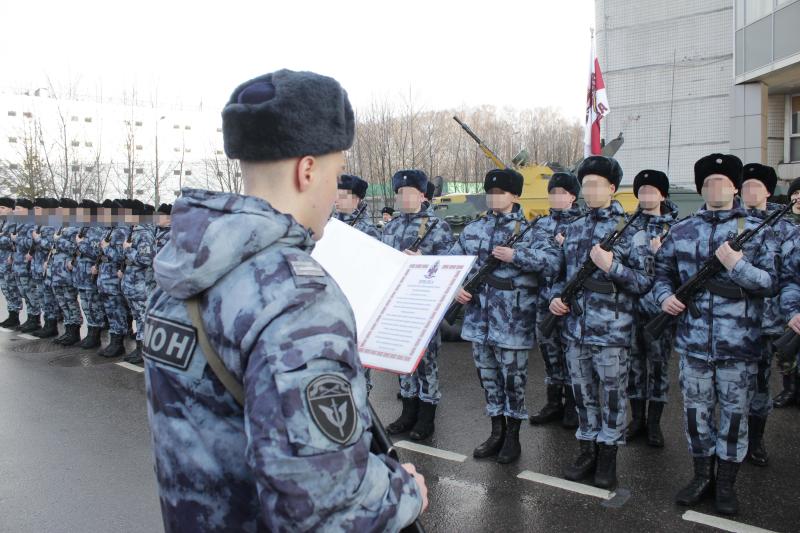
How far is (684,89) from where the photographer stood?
2253cm

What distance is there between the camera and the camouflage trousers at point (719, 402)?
13.4ft

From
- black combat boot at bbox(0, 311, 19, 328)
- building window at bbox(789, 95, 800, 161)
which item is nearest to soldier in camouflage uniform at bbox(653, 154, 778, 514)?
black combat boot at bbox(0, 311, 19, 328)

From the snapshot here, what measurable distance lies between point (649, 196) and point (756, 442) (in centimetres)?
215

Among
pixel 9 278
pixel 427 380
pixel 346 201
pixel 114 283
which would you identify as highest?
pixel 346 201

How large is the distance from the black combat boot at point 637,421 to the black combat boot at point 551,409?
2.20 ft

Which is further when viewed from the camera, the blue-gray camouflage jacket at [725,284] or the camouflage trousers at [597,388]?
the camouflage trousers at [597,388]

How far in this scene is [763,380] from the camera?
4.55 meters

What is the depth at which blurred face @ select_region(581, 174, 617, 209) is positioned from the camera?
187 inches

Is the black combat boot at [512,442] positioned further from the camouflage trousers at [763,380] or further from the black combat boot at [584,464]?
the camouflage trousers at [763,380]

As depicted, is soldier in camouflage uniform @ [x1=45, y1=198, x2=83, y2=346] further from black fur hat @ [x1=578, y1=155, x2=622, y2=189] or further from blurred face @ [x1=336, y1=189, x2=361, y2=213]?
black fur hat @ [x1=578, y1=155, x2=622, y2=189]

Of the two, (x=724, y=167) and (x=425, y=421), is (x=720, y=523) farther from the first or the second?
(x=425, y=421)

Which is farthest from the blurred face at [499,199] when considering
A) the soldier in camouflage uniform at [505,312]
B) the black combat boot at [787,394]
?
the black combat boot at [787,394]

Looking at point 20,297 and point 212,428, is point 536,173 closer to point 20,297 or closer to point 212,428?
point 20,297

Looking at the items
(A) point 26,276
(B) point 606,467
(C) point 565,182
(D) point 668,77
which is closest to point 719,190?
(C) point 565,182
